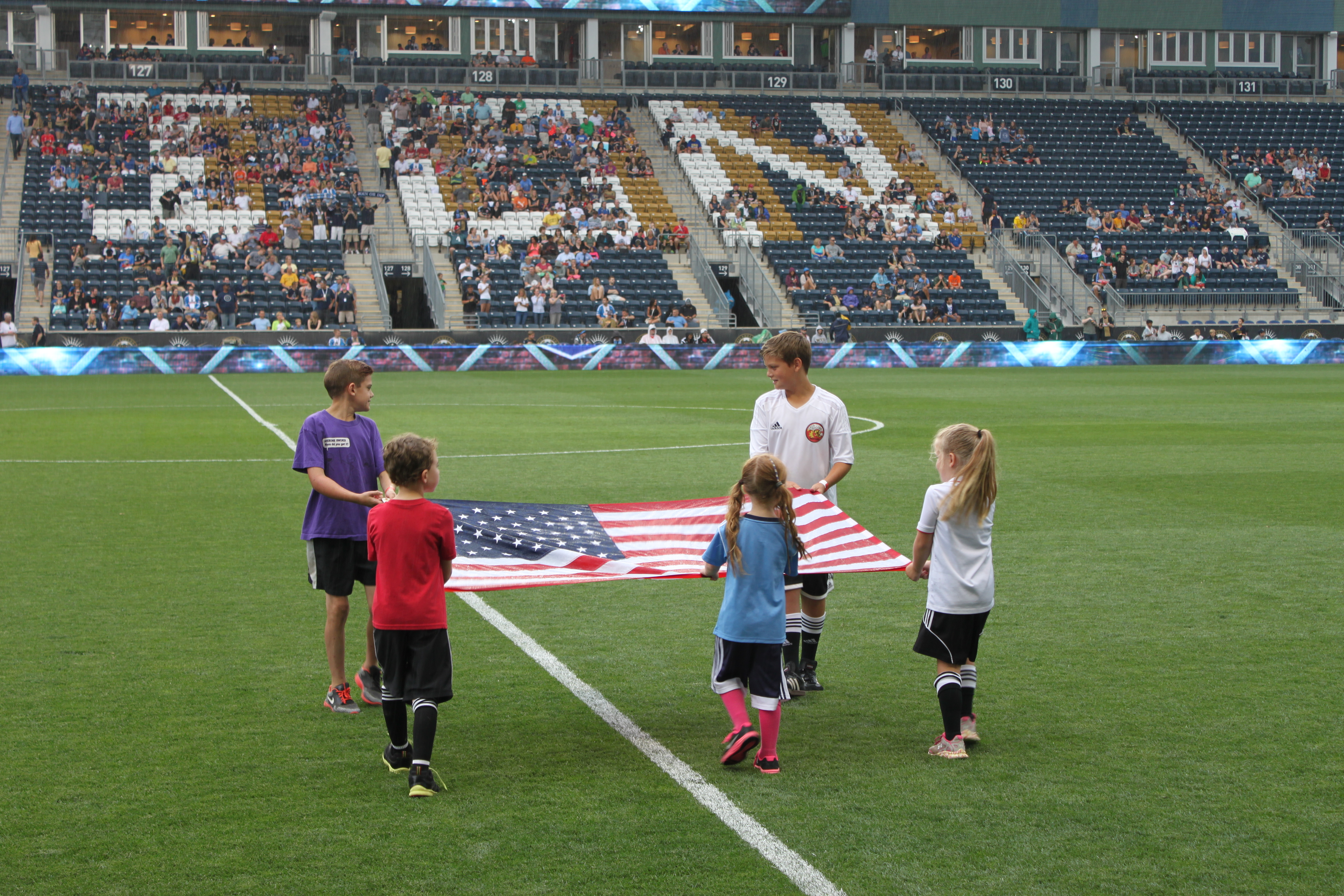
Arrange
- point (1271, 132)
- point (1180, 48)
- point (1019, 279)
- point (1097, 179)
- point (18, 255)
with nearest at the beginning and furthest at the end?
1. point (18, 255)
2. point (1019, 279)
3. point (1097, 179)
4. point (1271, 132)
5. point (1180, 48)

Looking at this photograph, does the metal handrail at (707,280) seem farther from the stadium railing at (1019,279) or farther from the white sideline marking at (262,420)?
the white sideline marking at (262,420)

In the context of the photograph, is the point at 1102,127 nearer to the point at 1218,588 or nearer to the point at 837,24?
the point at 837,24

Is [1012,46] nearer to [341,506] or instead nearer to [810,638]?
[810,638]

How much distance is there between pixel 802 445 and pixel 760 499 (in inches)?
55.8

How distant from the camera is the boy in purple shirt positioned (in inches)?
283

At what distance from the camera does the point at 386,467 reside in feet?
19.9

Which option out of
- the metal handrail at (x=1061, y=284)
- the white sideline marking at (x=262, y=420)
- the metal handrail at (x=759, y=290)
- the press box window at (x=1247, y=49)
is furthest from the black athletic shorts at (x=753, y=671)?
the press box window at (x=1247, y=49)

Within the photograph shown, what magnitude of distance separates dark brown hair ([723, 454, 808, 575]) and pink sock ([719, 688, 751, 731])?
549 millimetres

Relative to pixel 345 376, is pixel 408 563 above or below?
below

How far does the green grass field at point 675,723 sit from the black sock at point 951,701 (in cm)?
17

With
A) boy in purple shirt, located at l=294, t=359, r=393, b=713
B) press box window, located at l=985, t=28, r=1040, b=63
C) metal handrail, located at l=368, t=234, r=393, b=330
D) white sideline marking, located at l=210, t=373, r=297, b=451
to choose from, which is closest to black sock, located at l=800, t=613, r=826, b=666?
boy in purple shirt, located at l=294, t=359, r=393, b=713

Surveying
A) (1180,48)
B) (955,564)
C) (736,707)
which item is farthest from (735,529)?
(1180,48)

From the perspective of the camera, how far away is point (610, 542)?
301 inches

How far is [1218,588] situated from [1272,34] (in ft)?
213
